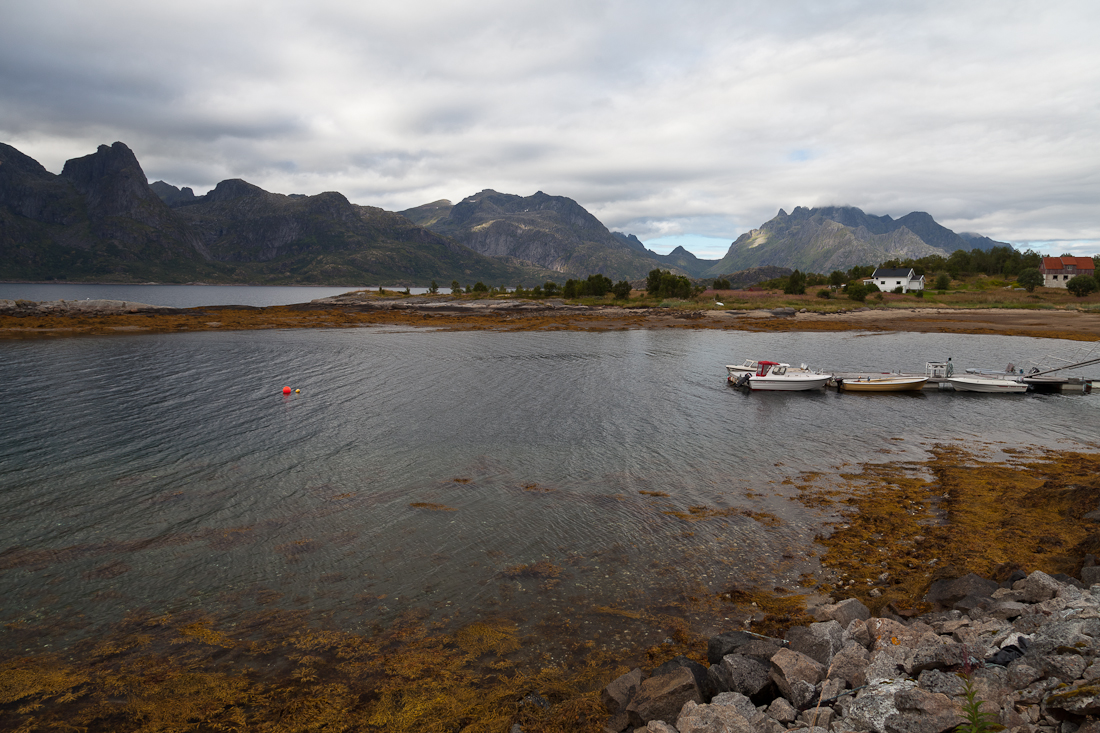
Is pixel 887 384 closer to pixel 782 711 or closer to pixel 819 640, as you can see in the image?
pixel 819 640

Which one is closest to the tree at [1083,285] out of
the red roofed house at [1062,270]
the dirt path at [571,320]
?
the red roofed house at [1062,270]

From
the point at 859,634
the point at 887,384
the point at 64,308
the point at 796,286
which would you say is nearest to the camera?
the point at 859,634

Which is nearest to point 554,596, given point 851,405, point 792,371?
point 851,405

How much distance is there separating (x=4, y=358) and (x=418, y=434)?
53.4 meters

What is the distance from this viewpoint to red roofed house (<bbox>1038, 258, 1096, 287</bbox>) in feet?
474

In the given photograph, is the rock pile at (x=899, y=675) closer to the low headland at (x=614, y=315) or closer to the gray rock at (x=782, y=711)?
the gray rock at (x=782, y=711)

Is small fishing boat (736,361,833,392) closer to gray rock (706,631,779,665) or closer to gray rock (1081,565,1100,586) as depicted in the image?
gray rock (1081,565,1100,586)

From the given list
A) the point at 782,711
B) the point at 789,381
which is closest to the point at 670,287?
the point at 789,381

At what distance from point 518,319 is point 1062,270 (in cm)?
15873

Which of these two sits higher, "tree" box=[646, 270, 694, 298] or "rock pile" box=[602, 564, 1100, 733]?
"tree" box=[646, 270, 694, 298]

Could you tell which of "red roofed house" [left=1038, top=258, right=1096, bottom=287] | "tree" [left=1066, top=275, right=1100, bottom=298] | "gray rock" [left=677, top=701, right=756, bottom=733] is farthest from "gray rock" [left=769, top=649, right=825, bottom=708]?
"red roofed house" [left=1038, top=258, right=1096, bottom=287]

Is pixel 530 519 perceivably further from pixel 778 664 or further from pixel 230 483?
pixel 230 483

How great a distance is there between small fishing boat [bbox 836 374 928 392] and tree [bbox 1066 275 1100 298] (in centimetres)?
13267

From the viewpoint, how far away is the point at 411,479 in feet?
74.6
